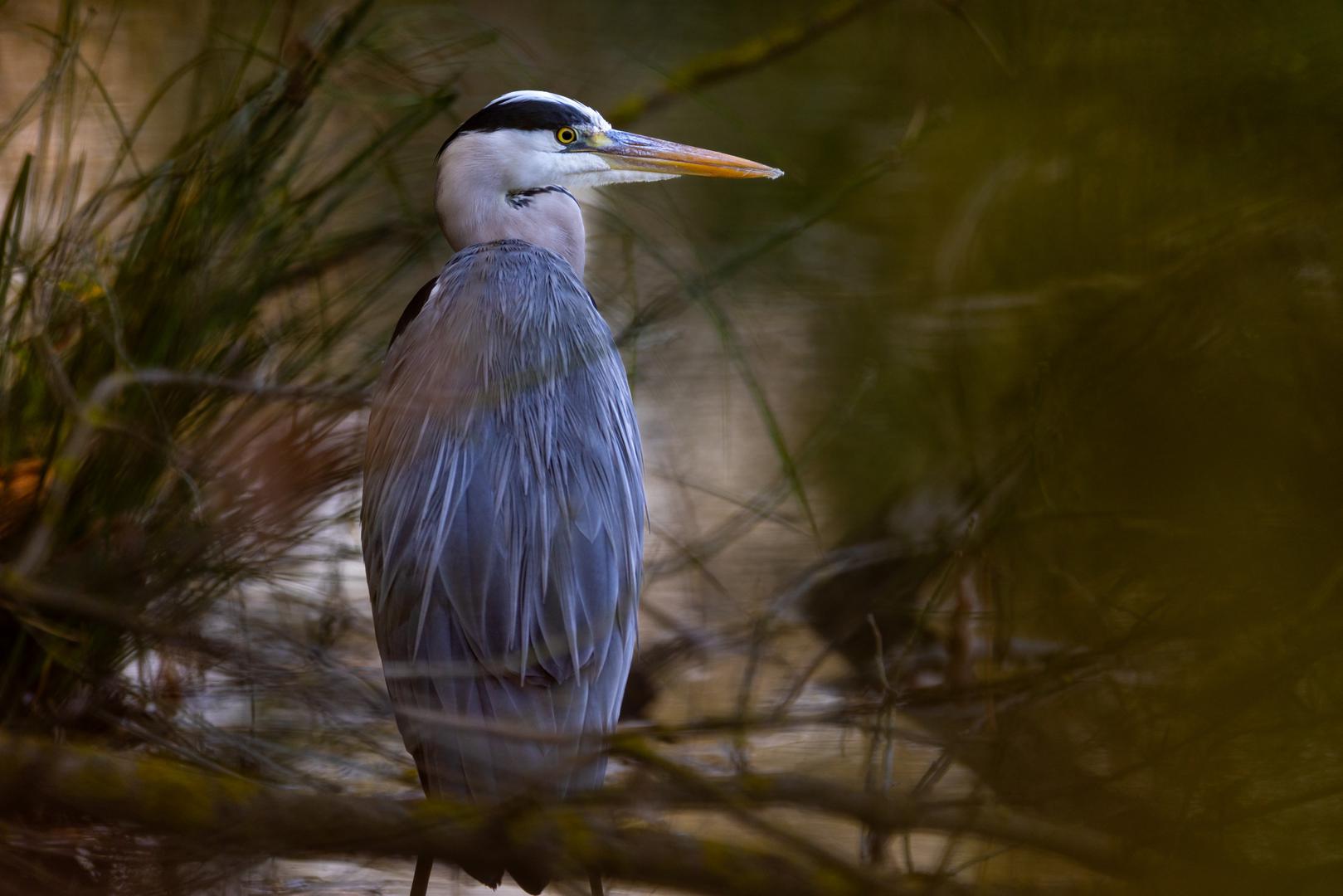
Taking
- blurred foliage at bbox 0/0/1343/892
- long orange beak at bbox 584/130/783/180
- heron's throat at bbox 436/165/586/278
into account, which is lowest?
blurred foliage at bbox 0/0/1343/892

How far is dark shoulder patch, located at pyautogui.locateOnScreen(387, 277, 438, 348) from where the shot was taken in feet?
4.39

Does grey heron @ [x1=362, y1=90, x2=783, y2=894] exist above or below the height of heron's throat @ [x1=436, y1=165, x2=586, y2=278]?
below

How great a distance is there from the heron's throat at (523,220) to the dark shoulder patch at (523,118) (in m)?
0.07

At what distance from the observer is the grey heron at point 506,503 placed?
1100 millimetres

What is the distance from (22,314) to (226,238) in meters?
0.20

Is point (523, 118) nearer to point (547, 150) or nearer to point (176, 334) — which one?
point (547, 150)

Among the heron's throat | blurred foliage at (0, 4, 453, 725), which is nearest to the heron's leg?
blurred foliage at (0, 4, 453, 725)

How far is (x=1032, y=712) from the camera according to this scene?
532mm

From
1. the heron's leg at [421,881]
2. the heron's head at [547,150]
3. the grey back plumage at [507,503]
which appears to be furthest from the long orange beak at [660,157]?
the heron's leg at [421,881]

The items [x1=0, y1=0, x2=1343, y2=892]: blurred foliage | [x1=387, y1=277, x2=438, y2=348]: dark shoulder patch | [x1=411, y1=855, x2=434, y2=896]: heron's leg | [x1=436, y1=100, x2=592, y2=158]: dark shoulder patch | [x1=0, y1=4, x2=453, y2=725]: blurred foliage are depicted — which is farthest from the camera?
[x1=436, y1=100, x2=592, y2=158]: dark shoulder patch

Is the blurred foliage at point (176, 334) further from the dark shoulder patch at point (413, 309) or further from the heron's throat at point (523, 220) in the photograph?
the heron's throat at point (523, 220)

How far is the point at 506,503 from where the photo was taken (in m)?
1.20

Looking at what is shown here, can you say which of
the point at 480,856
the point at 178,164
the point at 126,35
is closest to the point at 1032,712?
the point at 480,856

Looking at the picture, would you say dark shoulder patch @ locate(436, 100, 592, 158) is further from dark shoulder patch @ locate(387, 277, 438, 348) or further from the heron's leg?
the heron's leg
